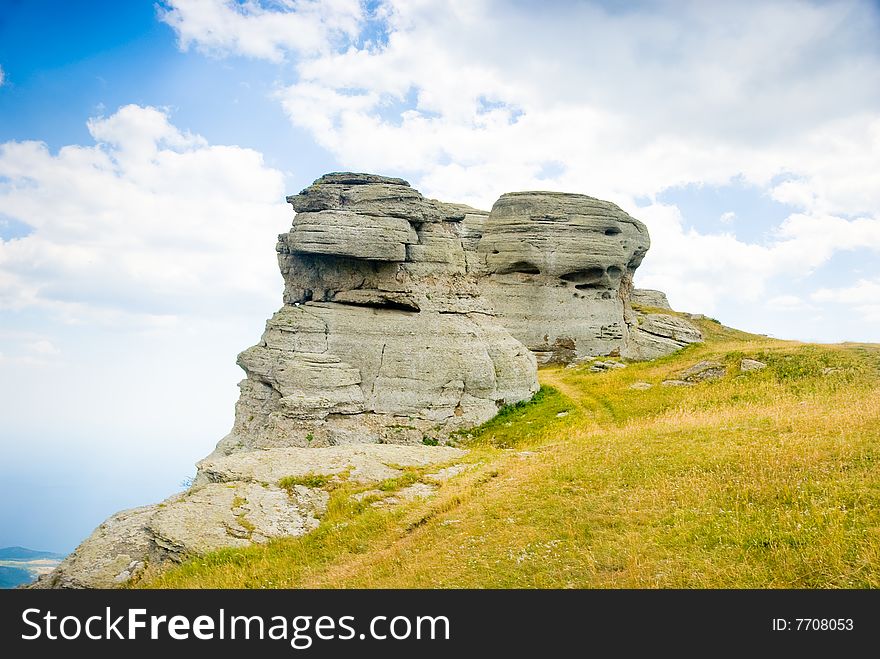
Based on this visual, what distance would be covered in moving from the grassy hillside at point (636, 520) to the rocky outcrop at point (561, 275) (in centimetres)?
2969

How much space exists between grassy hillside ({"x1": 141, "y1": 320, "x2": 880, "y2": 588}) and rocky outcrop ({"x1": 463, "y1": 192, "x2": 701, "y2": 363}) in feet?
97.4

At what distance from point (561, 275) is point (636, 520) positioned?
42120 millimetres

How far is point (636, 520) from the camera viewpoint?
13000mm

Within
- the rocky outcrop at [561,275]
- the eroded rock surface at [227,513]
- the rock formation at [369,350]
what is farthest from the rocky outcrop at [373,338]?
the rocky outcrop at [561,275]

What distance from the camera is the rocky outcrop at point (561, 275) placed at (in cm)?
5319

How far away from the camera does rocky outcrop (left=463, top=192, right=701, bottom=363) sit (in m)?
53.2

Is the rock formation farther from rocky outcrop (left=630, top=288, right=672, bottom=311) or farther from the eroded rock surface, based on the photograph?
rocky outcrop (left=630, top=288, right=672, bottom=311)

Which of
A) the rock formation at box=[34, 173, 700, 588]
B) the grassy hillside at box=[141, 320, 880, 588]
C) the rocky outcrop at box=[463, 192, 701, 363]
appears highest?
the rocky outcrop at box=[463, 192, 701, 363]

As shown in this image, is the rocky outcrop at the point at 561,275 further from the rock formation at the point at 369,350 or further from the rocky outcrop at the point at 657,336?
the rock formation at the point at 369,350

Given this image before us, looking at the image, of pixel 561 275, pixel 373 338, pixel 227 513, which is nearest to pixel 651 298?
pixel 561 275

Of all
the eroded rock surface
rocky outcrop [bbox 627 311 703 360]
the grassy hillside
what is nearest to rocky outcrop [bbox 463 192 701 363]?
rocky outcrop [bbox 627 311 703 360]

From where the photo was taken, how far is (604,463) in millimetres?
16969

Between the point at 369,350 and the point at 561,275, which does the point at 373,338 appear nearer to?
the point at 369,350
